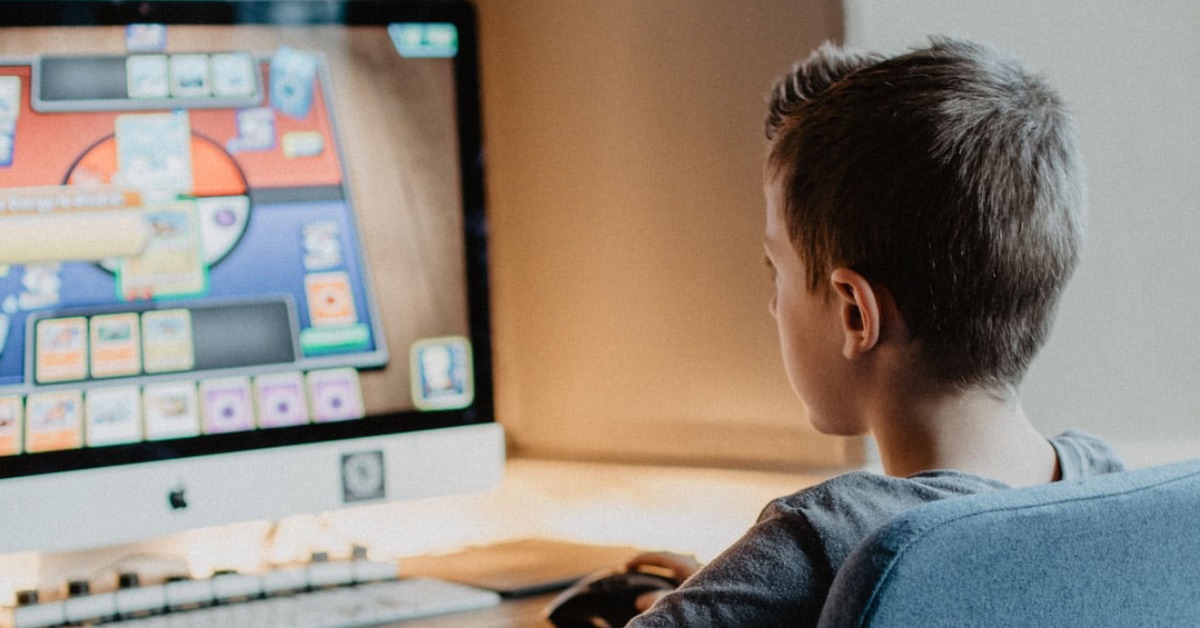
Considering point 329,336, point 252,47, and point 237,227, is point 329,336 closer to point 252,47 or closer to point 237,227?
point 237,227

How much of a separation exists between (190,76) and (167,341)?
0.25 metres

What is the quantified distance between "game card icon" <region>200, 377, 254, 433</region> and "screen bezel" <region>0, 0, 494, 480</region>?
1 cm

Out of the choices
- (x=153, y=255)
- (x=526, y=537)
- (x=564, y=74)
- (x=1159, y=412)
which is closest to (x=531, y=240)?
(x=564, y=74)

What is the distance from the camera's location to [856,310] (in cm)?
89

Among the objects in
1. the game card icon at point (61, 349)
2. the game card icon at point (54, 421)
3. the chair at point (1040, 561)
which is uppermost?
the game card icon at point (61, 349)

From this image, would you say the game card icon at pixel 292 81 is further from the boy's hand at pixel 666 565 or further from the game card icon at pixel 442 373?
the boy's hand at pixel 666 565

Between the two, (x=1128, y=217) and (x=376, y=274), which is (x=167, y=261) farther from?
(x=1128, y=217)

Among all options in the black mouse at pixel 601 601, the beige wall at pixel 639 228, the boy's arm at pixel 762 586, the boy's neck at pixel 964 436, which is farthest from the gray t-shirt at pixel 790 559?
the beige wall at pixel 639 228

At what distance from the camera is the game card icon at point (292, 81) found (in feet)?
4.07

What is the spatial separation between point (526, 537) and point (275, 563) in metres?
0.30

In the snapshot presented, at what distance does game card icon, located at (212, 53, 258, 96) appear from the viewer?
4.00 feet

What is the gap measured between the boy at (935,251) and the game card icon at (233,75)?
553mm

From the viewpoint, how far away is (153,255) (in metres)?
1.18

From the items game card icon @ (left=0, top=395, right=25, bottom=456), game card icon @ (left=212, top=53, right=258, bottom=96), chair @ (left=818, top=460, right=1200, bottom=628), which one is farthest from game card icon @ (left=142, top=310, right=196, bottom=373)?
chair @ (left=818, top=460, right=1200, bottom=628)
